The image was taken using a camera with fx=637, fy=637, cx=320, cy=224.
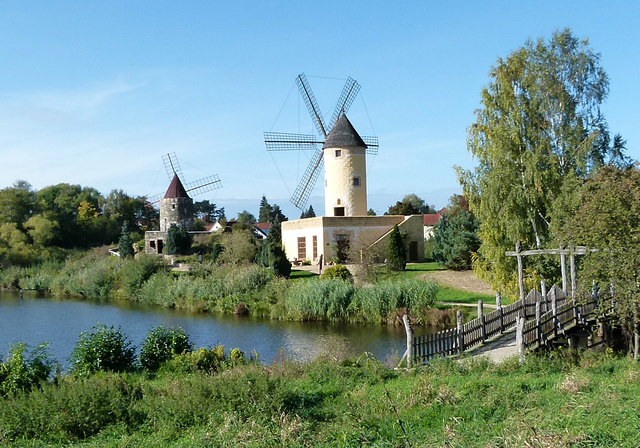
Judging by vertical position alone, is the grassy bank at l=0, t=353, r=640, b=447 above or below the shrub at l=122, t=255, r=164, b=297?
below

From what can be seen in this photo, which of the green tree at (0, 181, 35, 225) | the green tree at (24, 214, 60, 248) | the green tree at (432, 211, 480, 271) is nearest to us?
the green tree at (432, 211, 480, 271)

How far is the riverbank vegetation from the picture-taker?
6.33 meters

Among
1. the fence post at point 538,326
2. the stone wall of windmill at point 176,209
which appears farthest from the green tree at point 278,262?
the stone wall of windmill at point 176,209

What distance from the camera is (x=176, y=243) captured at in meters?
44.8

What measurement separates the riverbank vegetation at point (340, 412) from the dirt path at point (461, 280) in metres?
16.2

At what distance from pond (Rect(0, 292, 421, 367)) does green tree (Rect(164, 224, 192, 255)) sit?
49.4 ft

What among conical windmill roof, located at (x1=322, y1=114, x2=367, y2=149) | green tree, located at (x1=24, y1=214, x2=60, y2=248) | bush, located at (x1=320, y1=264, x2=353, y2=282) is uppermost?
conical windmill roof, located at (x1=322, y1=114, x2=367, y2=149)

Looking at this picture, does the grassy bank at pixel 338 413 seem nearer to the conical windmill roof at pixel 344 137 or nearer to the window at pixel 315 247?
the window at pixel 315 247

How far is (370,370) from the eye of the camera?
34.6ft

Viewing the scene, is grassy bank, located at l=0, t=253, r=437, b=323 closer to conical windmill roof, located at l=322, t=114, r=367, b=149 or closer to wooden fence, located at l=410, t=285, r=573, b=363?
wooden fence, located at l=410, t=285, r=573, b=363

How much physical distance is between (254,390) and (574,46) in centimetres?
1573

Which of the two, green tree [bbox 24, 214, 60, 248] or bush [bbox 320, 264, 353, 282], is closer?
bush [bbox 320, 264, 353, 282]

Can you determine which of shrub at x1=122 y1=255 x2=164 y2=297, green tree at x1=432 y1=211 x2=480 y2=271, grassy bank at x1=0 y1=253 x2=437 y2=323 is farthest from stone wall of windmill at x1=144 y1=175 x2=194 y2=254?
green tree at x1=432 y1=211 x2=480 y2=271

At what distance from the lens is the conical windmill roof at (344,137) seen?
119ft
